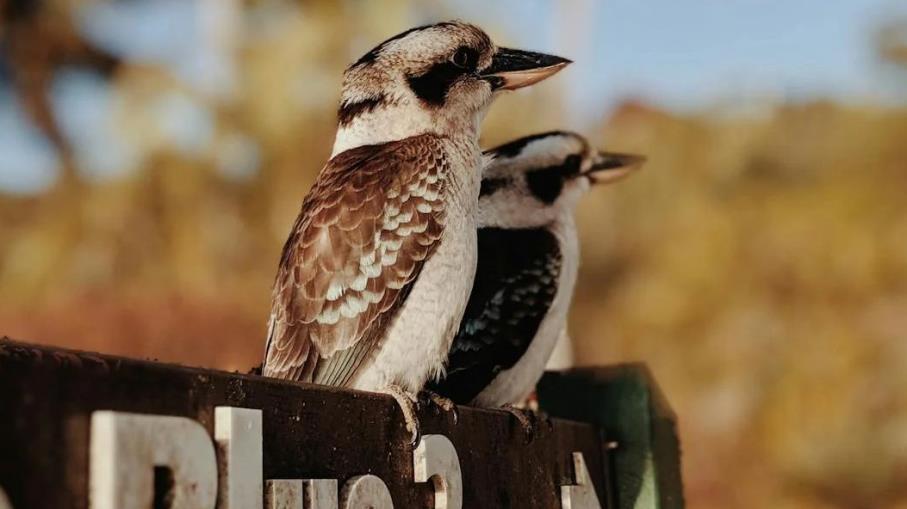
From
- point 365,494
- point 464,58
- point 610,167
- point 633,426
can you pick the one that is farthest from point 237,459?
point 610,167

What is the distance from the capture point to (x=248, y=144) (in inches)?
552

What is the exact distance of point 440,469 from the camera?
80.4 inches

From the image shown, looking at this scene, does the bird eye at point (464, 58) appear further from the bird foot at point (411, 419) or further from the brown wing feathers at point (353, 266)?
the bird foot at point (411, 419)

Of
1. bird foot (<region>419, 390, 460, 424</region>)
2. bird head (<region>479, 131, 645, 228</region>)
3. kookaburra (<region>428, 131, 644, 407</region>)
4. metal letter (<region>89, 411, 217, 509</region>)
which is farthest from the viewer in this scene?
bird head (<region>479, 131, 645, 228</region>)

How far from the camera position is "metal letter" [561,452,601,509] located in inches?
99.2

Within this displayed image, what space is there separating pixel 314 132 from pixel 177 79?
2.40 metres

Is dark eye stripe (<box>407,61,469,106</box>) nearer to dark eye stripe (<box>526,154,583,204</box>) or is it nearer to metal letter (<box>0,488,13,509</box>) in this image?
dark eye stripe (<box>526,154,583,204</box>)

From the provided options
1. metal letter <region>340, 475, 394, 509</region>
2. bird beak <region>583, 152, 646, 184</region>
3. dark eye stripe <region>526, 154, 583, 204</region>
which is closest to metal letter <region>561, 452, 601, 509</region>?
metal letter <region>340, 475, 394, 509</region>

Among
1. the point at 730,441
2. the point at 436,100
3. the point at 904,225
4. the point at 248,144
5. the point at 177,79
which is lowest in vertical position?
the point at 730,441

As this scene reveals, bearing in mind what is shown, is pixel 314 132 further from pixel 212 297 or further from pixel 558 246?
pixel 558 246

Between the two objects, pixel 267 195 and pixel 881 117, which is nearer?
pixel 267 195

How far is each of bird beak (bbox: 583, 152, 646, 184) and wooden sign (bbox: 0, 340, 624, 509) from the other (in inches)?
81.6

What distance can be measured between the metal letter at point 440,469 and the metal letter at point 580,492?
0.47 meters

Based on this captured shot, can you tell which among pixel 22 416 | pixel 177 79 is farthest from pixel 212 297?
pixel 22 416
